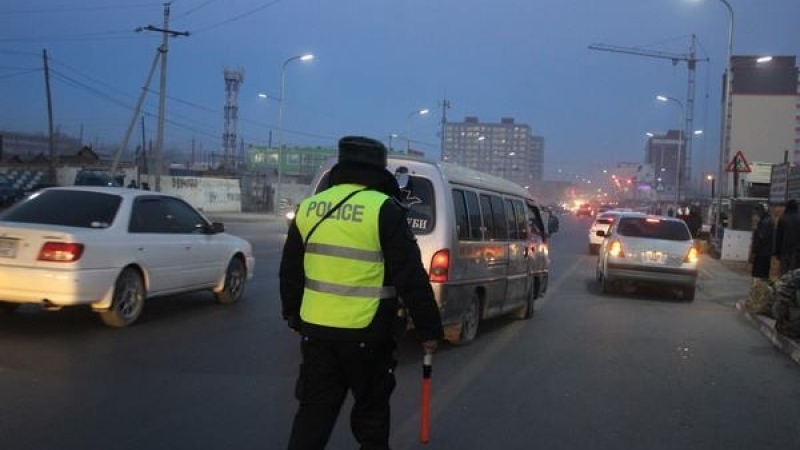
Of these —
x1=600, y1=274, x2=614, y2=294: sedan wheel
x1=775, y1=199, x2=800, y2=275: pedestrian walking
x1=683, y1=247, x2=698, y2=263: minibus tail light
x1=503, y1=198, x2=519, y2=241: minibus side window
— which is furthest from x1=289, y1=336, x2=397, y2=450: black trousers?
x1=683, y1=247, x2=698, y2=263: minibus tail light

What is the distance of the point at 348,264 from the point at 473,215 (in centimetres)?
514

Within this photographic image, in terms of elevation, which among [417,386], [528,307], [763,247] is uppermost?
[763,247]

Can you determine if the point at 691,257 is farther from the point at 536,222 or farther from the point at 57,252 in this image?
the point at 57,252

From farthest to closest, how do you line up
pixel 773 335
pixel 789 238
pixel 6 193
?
1. pixel 6 193
2. pixel 789 238
3. pixel 773 335

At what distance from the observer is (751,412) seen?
22.1 ft

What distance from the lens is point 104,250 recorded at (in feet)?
27.9

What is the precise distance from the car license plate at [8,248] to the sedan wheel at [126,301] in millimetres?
1036

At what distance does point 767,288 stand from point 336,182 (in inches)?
411

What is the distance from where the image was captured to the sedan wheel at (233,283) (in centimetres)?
1116

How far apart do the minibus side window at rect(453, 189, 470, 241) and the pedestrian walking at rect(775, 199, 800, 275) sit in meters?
6.81

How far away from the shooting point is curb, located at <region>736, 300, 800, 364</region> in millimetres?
9266

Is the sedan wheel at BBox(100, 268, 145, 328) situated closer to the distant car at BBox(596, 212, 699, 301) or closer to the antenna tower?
the distant car at BBox(596, 212, 699, 301)

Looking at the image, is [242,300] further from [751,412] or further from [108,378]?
[751,412]

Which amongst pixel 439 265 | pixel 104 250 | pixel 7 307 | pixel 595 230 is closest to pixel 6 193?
pixel 595 230
